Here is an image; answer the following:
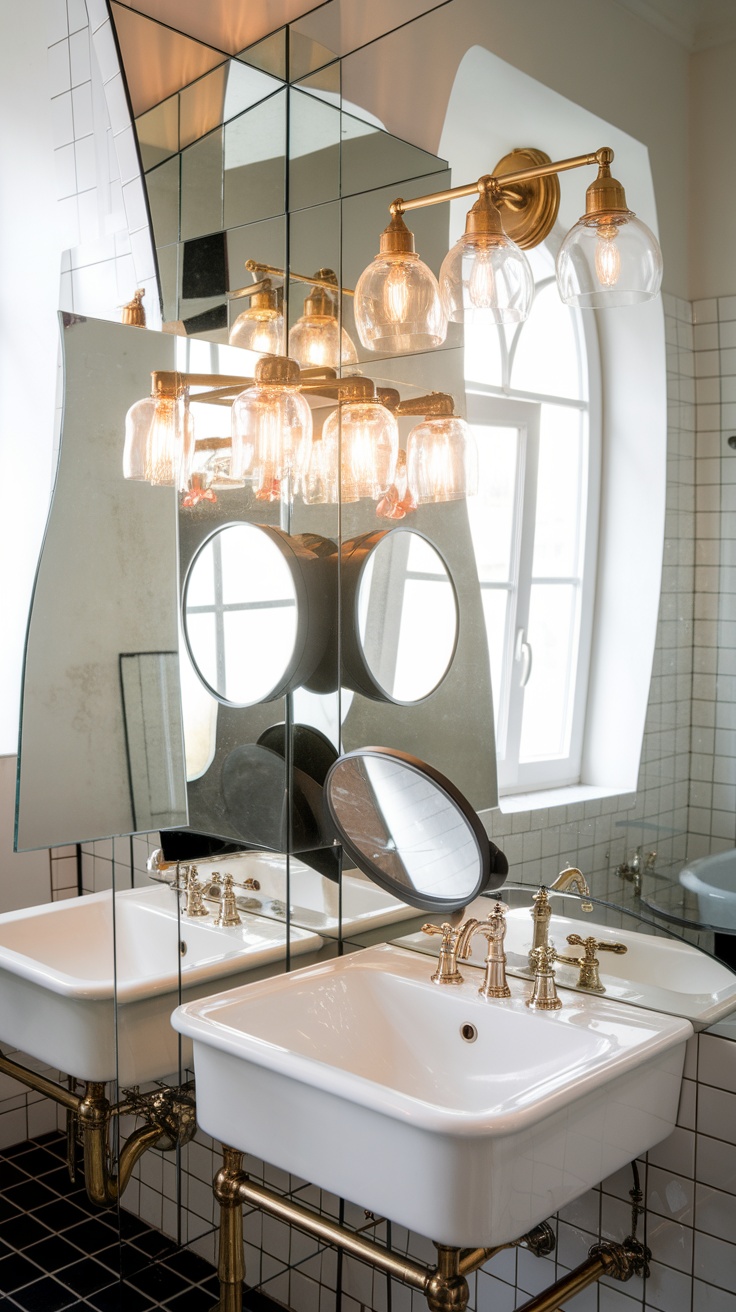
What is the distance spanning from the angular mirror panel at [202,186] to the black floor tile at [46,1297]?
2017 millimetres

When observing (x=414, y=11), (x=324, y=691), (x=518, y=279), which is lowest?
(x=324, y=691)

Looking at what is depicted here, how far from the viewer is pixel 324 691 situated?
200cm

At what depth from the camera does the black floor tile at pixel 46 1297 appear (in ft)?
6.43

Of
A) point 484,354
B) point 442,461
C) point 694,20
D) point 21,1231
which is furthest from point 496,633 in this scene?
point 21,1231

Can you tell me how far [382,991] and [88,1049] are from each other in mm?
535

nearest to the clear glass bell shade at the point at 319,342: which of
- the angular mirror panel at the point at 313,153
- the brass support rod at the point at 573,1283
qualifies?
the angular mirror panel at the point at 313,153

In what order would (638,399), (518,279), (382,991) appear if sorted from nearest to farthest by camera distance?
(638,399), (518,279), (382,991)

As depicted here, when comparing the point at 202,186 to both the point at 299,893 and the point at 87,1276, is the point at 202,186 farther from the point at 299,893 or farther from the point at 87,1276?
the point at 87,1276

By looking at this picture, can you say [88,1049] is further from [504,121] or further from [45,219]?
[504,121]

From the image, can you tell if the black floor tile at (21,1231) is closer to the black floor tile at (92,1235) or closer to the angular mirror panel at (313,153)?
the black floor tile at (92,1235)

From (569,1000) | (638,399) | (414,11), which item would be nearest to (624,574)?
(638,399)

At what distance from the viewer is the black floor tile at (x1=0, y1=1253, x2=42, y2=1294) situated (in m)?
1.98

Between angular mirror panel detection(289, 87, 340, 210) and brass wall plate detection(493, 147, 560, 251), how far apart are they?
45cm

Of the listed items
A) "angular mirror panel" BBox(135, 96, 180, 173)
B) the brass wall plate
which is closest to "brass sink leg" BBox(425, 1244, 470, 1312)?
the brass wall plate
